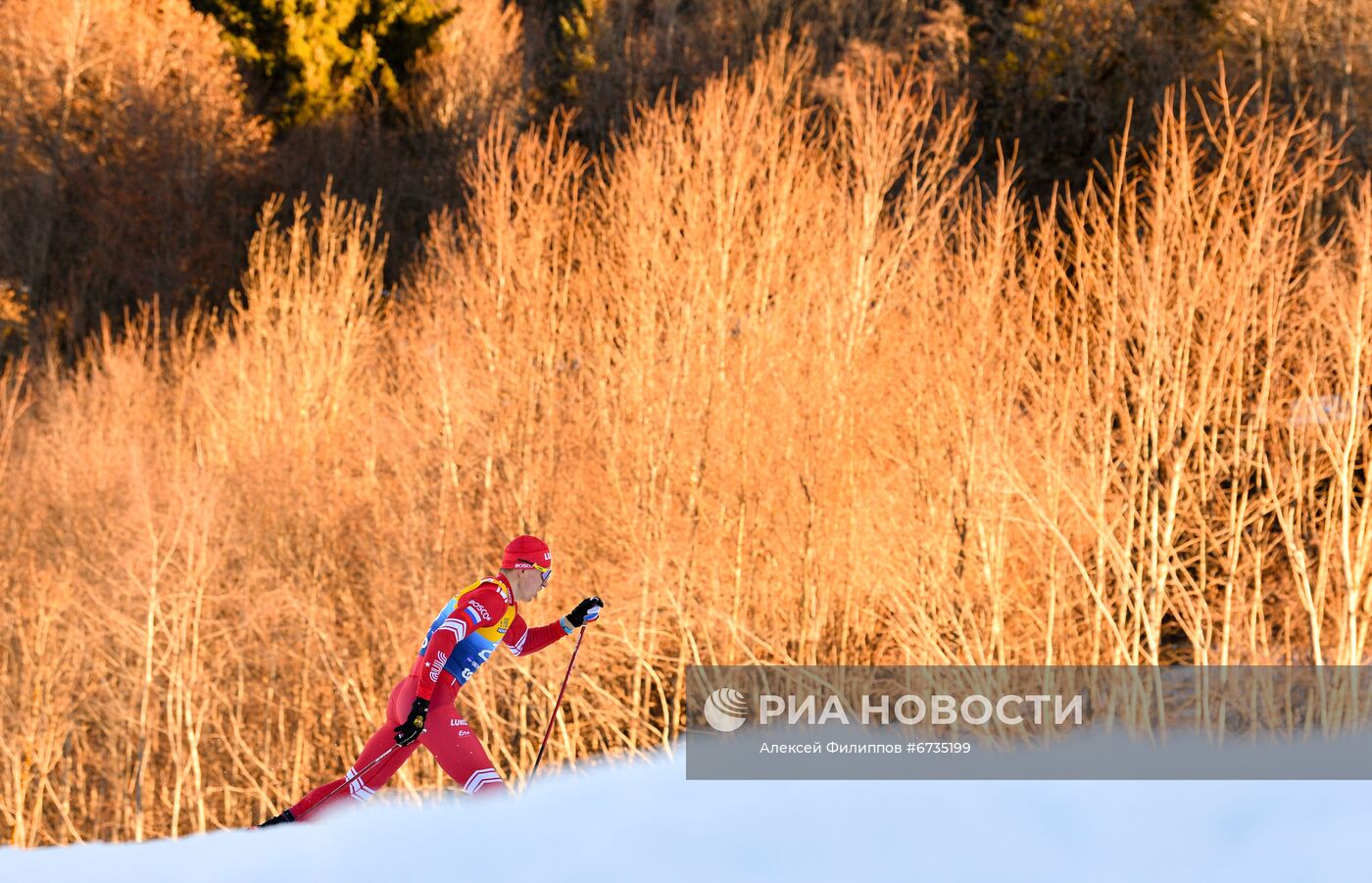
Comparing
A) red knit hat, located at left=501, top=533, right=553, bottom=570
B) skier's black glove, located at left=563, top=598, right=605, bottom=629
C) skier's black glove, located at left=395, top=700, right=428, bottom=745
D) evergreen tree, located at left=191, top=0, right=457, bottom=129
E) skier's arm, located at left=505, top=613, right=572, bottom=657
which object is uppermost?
evergreen tree, located at left=191, top=0, right=457, bottom=129

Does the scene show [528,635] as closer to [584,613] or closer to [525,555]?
[584,613]

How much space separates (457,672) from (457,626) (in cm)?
25

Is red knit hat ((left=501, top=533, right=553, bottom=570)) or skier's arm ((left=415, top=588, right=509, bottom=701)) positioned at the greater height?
red knit hat ((left=501, top=533, right=553, bottom=570))

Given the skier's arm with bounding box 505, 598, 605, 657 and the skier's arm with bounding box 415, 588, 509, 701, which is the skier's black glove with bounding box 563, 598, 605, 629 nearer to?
the skier's arm with bounding box 505, 598, 605, 657

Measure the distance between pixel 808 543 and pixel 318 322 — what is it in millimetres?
12314

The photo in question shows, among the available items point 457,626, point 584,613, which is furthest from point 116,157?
point 457,626

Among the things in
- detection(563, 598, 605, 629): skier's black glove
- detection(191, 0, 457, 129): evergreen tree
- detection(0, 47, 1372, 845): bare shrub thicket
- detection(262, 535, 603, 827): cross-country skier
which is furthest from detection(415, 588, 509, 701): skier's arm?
detection(191, 0, 457, 129): evergreen tree

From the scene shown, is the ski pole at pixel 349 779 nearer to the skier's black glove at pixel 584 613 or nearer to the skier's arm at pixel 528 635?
the skier's arm at pixel 528 635

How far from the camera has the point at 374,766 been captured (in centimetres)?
554

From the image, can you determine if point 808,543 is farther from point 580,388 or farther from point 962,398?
point 580,388

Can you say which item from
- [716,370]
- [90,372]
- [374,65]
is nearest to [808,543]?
[716,370]

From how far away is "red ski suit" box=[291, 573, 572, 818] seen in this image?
5.16 metres

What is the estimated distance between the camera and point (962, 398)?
1370 cm

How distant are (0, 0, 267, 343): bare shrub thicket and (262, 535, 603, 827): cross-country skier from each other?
31.9 meters
